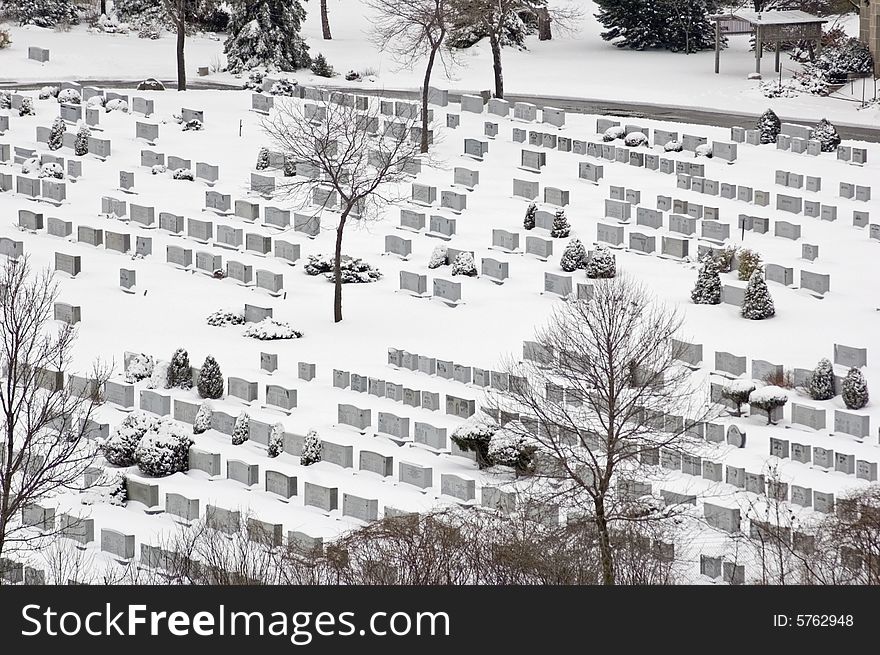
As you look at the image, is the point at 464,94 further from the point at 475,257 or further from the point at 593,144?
the point at 475,257

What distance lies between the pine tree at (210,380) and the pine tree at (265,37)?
30967 millimetres

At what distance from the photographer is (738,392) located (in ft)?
104

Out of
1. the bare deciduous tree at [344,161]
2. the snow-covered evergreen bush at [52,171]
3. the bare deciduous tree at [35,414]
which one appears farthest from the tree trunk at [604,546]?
the snow-covered evergreen bush at [52,171]

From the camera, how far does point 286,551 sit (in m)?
25.6

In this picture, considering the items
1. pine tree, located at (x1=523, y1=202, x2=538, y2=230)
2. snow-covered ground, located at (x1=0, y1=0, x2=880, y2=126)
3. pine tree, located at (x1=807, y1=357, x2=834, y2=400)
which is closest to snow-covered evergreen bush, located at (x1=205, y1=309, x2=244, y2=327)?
pine tree, located at (x1=523, y1=202, x2=538, y2=230)

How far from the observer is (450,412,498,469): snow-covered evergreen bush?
98.9 feet

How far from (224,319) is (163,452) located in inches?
308

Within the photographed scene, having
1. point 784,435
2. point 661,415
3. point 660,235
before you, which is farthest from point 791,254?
point 661,415

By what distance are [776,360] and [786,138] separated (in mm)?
16920

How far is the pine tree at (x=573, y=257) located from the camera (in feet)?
131

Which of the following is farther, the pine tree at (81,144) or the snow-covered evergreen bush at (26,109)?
the snow-covered evergreen bush at (26,109)

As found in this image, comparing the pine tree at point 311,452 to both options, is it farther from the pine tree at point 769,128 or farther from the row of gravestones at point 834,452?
the pine tree at point 769,128

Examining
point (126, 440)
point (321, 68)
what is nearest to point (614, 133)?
point (321, 68)

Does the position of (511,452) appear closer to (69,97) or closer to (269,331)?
(269,331)
